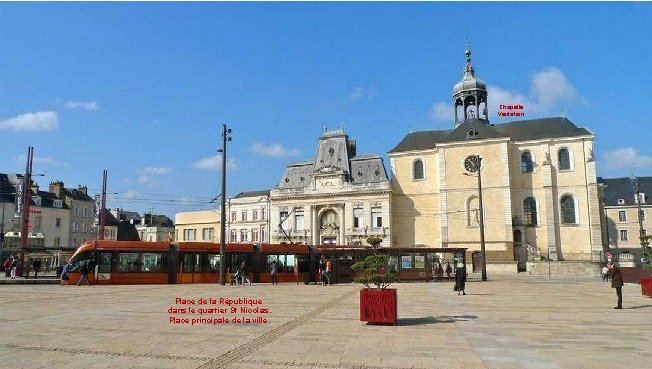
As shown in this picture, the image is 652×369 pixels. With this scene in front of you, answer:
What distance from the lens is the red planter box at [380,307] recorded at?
12.1m

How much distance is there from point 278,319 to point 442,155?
49191 millimetres

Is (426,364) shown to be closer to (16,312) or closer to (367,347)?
(367,347)

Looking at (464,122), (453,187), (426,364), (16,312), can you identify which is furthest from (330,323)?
(464,122)

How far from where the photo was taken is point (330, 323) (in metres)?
12.6

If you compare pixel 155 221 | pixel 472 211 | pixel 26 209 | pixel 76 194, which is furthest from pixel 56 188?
pixel 472 211

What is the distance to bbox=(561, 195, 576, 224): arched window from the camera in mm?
55188

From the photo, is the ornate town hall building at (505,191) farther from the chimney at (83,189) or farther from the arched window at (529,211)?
the chimney at (83,189)

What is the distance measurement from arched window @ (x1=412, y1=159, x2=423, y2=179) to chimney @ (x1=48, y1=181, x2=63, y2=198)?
49.6m

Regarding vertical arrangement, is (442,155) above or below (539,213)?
above

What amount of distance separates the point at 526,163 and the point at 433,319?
163ft

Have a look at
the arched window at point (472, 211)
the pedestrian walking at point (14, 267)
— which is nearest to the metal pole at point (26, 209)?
the pedestrian walking at point (14, 267)

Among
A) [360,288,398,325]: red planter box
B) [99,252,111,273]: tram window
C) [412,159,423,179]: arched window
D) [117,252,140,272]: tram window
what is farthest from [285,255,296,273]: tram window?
[412,159,423,179]: arched window

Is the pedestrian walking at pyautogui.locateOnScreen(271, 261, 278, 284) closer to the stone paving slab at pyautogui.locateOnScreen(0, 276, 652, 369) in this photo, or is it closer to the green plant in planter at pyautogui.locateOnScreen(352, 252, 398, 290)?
the stone paving slab at pyautogui.locateOnScreen(0, 276, 652, 369)

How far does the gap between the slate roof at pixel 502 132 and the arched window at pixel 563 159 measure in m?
1.82
